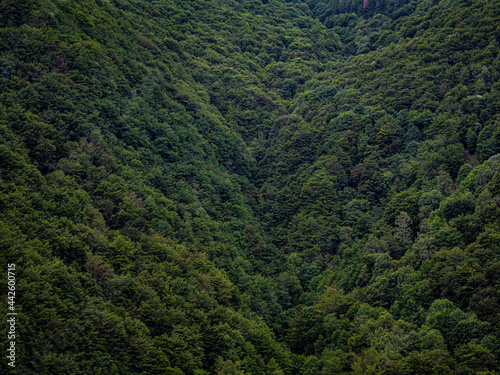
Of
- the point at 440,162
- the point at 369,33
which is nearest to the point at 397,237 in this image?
the point at 440,162

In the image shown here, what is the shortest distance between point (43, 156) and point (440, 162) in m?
51.5

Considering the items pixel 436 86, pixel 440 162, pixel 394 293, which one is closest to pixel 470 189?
pixel 440 162

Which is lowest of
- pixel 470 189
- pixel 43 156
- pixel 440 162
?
pixel 43 156

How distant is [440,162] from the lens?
5856 centimetres

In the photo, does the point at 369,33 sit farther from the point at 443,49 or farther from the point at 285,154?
the point at 285,154

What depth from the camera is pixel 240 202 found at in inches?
2916

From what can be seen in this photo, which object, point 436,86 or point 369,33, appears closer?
point 436,86

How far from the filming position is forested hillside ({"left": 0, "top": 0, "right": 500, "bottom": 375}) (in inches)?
1430

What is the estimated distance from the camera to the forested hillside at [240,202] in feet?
119

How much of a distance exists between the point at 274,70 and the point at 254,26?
2286 centimetres

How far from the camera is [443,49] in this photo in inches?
3164

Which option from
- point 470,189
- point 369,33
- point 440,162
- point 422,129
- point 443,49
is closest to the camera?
point 470,189

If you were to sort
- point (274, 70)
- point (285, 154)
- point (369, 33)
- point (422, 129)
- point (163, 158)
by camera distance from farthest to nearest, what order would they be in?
1. point (369, 33)
2. point (274, 70)
3. point (285, 154)
4. point (422, 129)
5. point (163, 158)

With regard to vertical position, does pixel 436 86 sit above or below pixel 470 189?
above
